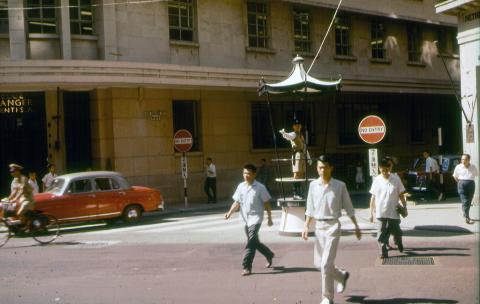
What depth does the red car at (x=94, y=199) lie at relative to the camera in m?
16.3

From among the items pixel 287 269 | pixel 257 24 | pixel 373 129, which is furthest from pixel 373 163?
pixel 257 24

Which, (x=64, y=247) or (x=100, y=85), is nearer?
(x=64, y=247)

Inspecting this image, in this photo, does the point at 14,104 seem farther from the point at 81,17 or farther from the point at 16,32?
Answer: the point at 81,17

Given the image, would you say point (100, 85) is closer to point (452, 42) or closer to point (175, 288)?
point (175, 288)

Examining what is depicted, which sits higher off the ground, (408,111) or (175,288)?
(408,111)

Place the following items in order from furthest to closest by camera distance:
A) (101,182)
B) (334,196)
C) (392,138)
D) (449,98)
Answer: (449,98) → (392,138) → (101,182) → (334,196)

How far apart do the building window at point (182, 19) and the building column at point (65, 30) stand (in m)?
4.21

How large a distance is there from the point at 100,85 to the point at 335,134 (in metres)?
12.7

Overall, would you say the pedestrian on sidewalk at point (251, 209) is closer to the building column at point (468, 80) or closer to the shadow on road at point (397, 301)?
the shadow on road at point (397, 301)

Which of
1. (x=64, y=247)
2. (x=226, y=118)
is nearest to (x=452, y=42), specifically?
(x=226, y=118)

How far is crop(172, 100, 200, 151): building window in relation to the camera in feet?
80.7

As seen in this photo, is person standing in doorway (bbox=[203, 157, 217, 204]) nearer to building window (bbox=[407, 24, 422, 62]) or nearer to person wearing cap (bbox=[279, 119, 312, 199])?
person wearing cap (bbox=[279, 119, 312, 199])

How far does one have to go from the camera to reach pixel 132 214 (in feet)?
58.4

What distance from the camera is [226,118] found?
2572 cm
